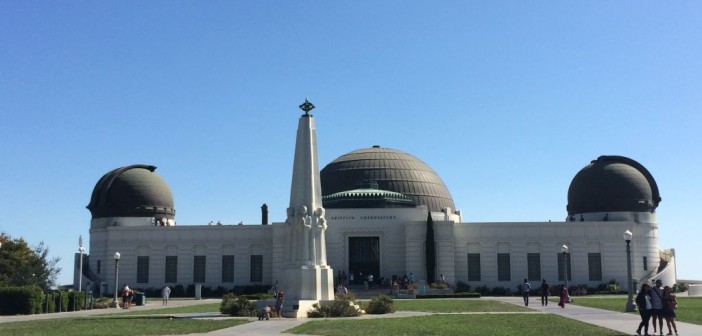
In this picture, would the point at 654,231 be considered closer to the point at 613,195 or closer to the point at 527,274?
the point at 613,195

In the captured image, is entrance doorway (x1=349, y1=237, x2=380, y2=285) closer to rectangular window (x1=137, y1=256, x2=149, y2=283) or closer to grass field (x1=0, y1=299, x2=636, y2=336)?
rectangular window (x1=137, y1=256, x2=149, y2=283)

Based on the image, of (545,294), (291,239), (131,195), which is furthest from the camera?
(131,195)

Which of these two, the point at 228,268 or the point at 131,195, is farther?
the point at 131,195

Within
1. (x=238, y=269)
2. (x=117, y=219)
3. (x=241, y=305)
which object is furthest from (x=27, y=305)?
(x=117, y=219)

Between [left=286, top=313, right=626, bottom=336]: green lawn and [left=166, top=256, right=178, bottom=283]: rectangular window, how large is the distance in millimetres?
37493

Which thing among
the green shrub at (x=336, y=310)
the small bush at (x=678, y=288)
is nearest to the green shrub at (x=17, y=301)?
the green shrub at (x=336, y=310)

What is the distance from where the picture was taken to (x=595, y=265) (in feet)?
198

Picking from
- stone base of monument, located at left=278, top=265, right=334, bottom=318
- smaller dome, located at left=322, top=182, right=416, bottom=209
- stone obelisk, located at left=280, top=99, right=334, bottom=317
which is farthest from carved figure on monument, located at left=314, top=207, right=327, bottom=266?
smaller dome, located at left=322, top=182, right=416, bottom=209

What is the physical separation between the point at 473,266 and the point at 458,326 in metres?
37.2

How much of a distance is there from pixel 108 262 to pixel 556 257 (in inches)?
1427

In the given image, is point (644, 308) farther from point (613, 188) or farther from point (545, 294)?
point (613, 188)

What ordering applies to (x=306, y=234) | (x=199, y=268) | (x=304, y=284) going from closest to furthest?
(x=304, y=284) → (x=306, y=234) → (x=199, y=268)

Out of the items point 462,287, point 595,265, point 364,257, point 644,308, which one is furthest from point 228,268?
point 644,308

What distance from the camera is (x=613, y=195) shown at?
64438 millimetres
